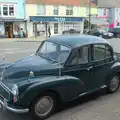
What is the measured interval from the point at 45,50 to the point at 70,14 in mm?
36523

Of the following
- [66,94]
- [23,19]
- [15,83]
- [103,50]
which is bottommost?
[66,94]

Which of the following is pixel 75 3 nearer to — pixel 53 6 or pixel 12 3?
pixel 53 6

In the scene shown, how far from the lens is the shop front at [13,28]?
38.2 meters

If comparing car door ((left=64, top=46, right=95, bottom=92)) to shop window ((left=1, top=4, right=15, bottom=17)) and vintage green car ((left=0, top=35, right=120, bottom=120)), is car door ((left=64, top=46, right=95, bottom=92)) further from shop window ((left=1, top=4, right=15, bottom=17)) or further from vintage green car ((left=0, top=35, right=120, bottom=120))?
shop window ((left=1, top=4, right=15, bottom=17))

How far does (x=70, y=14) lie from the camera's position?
42000 millimetres

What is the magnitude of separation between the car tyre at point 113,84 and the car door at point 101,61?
0.35 m

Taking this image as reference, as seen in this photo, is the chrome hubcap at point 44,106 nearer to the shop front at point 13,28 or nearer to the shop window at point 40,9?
the shop front at point 13,28

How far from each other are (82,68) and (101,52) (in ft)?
2.80

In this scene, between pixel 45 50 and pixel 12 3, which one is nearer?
pixel 45 50

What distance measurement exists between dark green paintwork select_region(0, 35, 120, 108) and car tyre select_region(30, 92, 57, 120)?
5.9 inches

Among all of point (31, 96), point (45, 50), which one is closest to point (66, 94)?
point (31, 96)

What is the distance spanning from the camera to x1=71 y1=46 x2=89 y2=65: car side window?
5.73 metres

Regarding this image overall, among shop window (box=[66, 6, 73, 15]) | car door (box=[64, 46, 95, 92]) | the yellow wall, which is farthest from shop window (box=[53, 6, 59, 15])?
car door (box=[64, 46, 95, 92])

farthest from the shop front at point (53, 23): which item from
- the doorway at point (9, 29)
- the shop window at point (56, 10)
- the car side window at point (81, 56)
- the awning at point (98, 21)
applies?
the car side window at point (81, 56)
